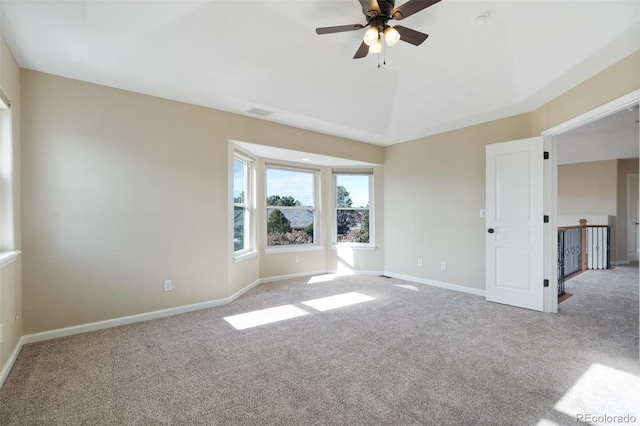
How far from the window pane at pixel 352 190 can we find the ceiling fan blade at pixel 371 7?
3726 millimetres

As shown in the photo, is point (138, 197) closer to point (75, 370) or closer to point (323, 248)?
point (75, 370)

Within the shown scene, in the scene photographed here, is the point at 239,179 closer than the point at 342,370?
No

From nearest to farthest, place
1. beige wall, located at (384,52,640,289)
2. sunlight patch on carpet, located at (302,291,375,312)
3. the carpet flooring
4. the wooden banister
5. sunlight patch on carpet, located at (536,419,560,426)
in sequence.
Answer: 1. sunlight patch on carpet, located at (536,419,560,426)
2. the carpet flooring
3. sunlight patch on carpet, located at (302,291,375,312)
4. beige wall, located at (384,52,640,289)
5. the wooden banister

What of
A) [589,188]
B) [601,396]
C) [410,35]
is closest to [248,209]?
[410,35]

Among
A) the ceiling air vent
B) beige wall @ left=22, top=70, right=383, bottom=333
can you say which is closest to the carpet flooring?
beige wall @ left=22, top=70, right=383, bottom=333

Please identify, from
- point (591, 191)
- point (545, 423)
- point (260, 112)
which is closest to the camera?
point (545, 423)

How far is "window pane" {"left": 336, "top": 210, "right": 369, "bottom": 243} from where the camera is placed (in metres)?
5.81

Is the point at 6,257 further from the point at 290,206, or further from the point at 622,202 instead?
the point at 622,202

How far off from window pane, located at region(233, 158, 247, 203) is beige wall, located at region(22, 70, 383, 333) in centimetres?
63

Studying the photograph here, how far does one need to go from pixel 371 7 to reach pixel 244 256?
345 centimetres

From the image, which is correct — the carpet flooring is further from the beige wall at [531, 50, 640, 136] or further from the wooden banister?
the wooden banister

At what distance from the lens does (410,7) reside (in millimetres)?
2033

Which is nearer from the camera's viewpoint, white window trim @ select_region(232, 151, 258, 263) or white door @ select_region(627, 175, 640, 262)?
white window trim @ select_region(232, 151, 258, 263)

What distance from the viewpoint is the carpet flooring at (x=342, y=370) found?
5.70ft
